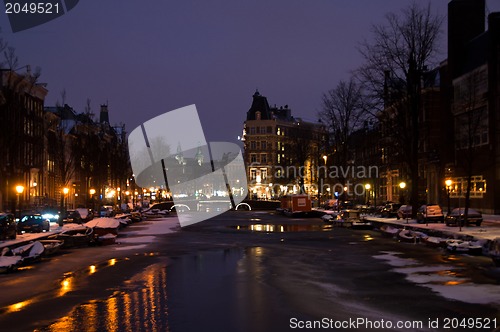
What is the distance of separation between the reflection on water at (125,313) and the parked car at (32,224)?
1029 inches

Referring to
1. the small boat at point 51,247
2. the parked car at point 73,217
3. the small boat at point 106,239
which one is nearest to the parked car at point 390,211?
the parked car at point 73,217

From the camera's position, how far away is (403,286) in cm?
1894

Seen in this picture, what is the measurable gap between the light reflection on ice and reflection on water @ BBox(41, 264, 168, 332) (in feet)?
25.0

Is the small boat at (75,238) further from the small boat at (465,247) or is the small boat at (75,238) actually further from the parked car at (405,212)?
the parked car at (405,212)

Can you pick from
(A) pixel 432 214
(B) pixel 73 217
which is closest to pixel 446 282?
(A) pixel 432 214

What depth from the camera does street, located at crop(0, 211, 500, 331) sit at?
13.9 meters

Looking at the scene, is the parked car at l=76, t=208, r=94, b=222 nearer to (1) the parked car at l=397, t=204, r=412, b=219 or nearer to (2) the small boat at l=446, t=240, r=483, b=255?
(1) the parked car at l=397, t=204, r=412, b=219

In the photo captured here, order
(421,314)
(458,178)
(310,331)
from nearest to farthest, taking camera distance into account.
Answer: (310,331) < (421,314) < (458,178)

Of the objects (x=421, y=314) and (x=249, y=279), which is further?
(x=249, y=279)

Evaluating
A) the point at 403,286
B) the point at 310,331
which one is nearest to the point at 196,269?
the point at 403,286

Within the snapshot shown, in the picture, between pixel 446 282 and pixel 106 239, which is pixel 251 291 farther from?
pixel 106 239

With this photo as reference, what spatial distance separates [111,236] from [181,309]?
2323 centimetres

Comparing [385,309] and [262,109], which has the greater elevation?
[262,109]

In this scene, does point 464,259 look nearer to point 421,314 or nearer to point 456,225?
point 421,314
